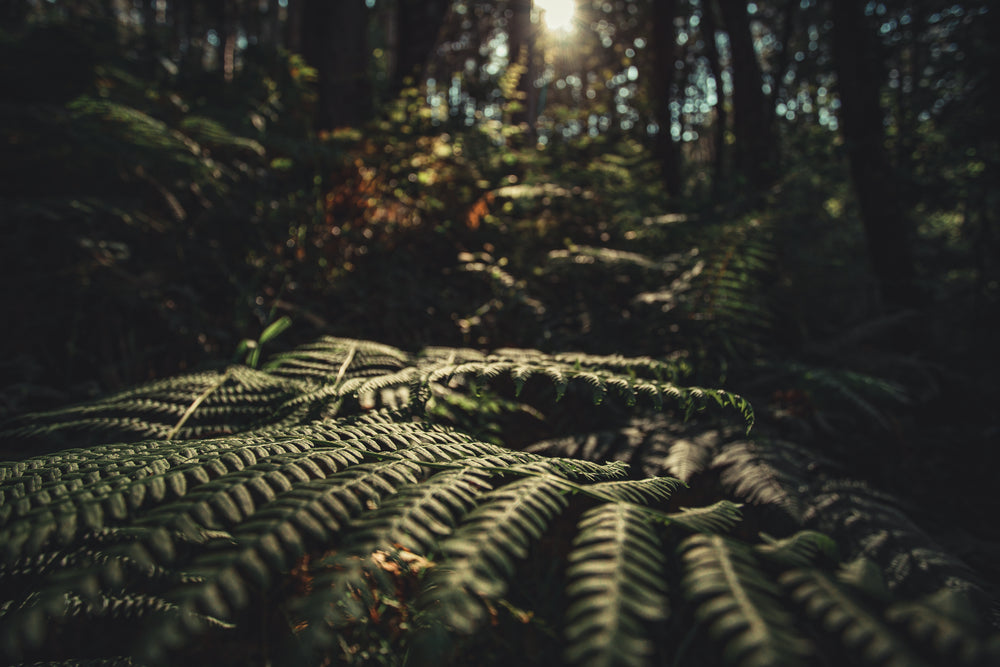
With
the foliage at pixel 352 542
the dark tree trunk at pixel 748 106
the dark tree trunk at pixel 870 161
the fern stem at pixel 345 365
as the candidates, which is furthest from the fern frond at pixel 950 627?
the dark tree trunk at pixel 748 106

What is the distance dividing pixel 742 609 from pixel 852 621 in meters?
0.10

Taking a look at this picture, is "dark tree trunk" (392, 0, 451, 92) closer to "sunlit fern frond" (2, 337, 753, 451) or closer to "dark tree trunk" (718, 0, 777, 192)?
"dark tree trunk" (718, 0, 777, 192)

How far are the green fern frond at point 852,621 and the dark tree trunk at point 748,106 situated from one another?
166 inches

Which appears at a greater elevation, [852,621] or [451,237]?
[451,237]

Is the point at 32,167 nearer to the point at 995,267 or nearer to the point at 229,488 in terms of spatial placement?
the point at 229,488

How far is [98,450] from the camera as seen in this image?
872 mm

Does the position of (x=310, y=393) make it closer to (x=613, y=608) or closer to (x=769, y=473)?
(x=613, y=608)

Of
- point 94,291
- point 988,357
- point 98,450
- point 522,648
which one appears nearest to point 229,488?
point 98,450

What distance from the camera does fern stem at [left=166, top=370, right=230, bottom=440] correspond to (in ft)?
3.67

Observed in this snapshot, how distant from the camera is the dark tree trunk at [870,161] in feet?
9.82

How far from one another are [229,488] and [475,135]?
3521mm

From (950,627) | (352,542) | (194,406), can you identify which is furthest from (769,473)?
(194,406)

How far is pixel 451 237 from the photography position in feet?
9.61

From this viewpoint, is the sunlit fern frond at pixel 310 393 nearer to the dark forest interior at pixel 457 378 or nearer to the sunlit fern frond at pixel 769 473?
the dark forest interior at pixel 457 378
